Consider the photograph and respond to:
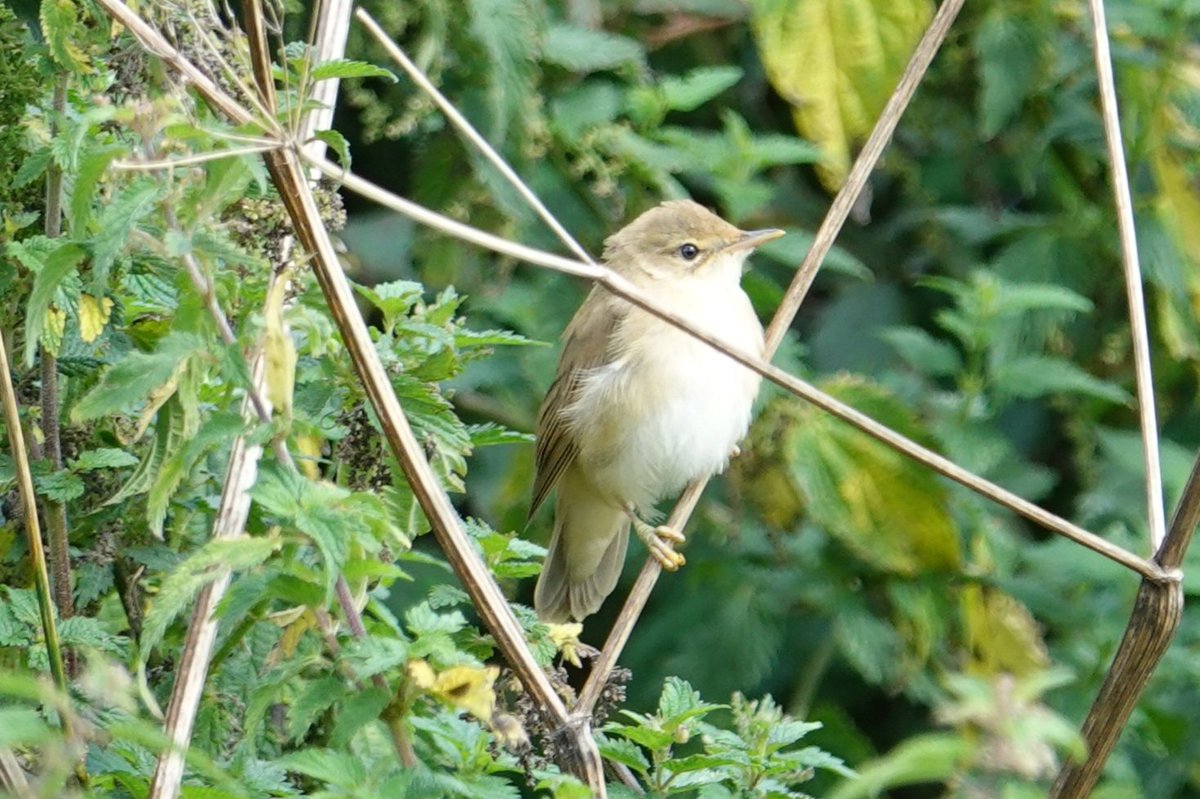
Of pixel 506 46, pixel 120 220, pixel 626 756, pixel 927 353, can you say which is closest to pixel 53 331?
pixel 120 220

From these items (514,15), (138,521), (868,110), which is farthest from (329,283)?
(868,110)

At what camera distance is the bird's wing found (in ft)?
12.1

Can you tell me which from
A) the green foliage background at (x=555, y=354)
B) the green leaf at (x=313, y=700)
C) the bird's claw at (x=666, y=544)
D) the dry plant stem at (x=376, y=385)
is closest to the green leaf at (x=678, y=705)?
the green foliage background at (x=555, y=354)

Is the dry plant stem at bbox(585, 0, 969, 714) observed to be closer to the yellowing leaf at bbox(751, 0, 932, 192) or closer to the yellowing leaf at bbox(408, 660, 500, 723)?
the yellowing leaf at bbox(408, 660, 500, 723)

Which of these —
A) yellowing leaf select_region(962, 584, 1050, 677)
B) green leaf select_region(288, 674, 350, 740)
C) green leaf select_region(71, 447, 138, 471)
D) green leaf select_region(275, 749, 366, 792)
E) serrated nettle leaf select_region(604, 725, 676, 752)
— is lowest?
yellowing leaf select_region(962, 584, 1050, 677)

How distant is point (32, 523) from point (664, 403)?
193 cm

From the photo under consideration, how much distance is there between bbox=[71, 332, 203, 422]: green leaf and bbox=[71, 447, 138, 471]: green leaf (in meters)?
0.32

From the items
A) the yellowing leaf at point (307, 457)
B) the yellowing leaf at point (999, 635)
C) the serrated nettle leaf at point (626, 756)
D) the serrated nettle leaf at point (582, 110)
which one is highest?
the serrated nettle leaf at point (582, 110)

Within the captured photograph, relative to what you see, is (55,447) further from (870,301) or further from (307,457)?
(870,301)

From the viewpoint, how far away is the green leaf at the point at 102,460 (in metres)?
2.08

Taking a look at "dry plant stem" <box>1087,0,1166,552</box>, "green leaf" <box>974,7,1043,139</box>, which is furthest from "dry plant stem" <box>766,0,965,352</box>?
"green leaf" <box>974,7,1043,139</box>

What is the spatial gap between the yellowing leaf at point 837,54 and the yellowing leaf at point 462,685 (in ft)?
7.61

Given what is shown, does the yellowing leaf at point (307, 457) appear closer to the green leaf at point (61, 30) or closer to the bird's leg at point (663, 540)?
the green leaf at point (61, 30)

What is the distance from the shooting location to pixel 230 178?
5.77 ft
